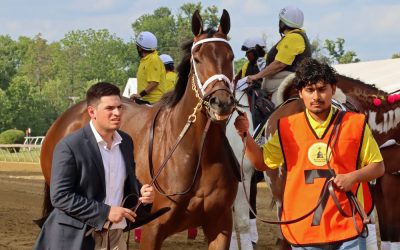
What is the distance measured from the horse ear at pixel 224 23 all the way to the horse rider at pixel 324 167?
97.5 inches

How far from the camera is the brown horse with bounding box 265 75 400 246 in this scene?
9562mm

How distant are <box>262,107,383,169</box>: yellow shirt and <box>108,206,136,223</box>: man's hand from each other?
106 centimetres

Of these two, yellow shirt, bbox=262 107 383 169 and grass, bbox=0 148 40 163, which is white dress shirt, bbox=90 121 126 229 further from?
grass, bbox=0 148 40 163

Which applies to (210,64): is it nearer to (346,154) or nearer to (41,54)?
(346,154)

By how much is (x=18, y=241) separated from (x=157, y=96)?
9.68ft

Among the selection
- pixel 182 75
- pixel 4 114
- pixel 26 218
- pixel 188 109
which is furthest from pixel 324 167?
pixel 4 114

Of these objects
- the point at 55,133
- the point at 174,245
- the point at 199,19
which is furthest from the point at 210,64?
the point at 174,245

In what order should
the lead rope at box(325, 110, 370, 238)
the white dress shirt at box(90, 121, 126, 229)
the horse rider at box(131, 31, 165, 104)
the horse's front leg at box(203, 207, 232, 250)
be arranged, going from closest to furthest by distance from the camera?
the lead rope at box(325, 110, 370, 238) < the white dress shirt at box(90, 121, 126, 229) < the horse's front leg at box(203, 207, 232, 250) < the horse rider at box(131, 31, 165, 104)

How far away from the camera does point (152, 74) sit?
39.7ft

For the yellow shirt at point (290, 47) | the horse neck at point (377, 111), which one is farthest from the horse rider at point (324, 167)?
the yellow shirt at point (290, 47)

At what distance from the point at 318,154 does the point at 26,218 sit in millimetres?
10925

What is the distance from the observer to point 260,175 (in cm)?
1127

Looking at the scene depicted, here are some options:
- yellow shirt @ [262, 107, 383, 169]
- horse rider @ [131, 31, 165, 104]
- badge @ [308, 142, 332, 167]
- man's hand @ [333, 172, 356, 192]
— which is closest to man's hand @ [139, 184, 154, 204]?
yellow shirt @ [262, 107, 383, 169]

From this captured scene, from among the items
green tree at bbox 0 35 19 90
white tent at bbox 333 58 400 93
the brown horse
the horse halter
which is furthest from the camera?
green tree at bbox 0 35 19 90
